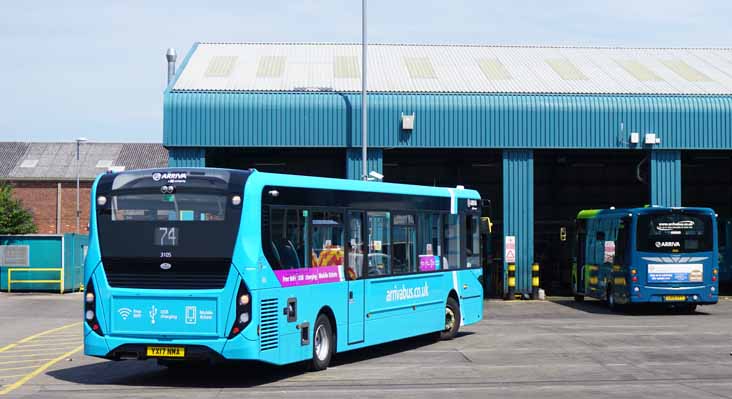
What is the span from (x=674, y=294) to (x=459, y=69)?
14772mm

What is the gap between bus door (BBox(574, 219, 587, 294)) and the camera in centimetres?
3409

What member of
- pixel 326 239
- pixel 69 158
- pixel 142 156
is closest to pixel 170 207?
pixel 326 239

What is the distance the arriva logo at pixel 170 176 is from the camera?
14.7 meters

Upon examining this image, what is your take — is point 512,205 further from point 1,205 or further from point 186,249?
point 1,205

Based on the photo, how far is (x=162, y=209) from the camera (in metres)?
14.6

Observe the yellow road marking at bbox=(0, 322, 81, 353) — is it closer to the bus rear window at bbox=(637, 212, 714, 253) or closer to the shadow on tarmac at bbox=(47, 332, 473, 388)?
the shadow on tarmac at bbox=(47, 332, 473, 388)

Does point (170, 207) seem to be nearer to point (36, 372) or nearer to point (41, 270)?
point (36, 372)

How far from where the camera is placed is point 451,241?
21344mm

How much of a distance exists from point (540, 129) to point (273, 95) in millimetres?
8894

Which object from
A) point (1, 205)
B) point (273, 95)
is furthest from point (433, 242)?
point (1, 205)

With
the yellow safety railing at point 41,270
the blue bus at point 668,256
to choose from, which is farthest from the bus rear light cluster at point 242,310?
the yellow safety railing at point 41,270

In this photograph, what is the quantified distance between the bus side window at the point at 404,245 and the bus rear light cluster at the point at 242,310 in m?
4.98

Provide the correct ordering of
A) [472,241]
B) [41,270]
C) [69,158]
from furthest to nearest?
[69,158]
[41,270]
[472,241]

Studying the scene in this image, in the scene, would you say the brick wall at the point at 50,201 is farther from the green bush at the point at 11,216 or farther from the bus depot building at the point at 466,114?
the bus depot building at the point at 466,114
